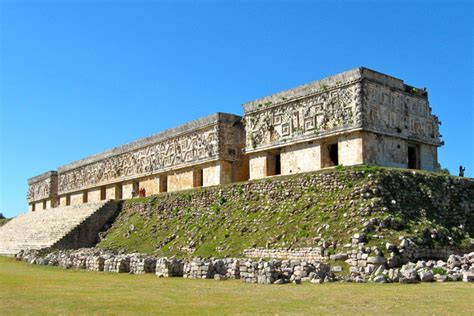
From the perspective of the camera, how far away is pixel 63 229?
26.5m

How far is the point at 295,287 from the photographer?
11094 millimetres

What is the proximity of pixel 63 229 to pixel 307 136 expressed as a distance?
13.1m

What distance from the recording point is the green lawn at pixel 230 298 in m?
8.19

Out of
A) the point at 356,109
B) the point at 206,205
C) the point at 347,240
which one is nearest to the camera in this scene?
the point at 347,240

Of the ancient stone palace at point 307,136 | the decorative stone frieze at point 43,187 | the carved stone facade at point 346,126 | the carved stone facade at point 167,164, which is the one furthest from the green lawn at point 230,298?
the decorative stone frieze at point 43,187

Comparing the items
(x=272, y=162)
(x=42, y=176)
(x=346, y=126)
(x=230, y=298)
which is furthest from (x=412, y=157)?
(x=42, y=176)

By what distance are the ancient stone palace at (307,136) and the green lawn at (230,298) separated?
31.8ft

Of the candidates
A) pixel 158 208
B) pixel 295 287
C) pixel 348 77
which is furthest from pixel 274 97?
pixel 295 287

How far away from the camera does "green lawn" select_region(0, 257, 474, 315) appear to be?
8.19 metres

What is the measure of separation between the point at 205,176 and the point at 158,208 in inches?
144

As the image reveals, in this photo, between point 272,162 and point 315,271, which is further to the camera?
point 272,162

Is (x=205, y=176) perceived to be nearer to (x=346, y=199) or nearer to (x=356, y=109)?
(x=356, y=109)

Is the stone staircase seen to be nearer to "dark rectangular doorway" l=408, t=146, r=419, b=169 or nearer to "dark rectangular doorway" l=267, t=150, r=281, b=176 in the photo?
"dark rectangular doorway" l=267, t=150, r=281, b=176

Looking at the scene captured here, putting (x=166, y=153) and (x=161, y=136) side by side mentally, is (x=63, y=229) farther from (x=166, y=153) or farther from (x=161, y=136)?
A: (x=161, y=136)
